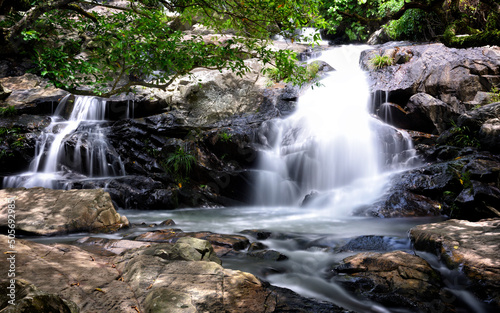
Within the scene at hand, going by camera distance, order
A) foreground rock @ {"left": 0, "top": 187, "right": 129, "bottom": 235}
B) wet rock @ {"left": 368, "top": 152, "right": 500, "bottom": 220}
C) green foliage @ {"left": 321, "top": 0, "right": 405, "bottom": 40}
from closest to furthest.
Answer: foreground rock @ {"left": 0, "top": 187, "right": 129, "bottom": 235} → wet rock @ {"left": 368, "top": 152, "right": 500, "bottom": 220} → green foliage @ {"left": 321, "top": 0, "right": 405, "bottom": 40}

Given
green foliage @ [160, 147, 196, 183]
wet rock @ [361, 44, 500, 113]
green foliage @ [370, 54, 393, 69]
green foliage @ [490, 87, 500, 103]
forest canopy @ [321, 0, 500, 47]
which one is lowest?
green foliage @ [160, 147, 196, 183]

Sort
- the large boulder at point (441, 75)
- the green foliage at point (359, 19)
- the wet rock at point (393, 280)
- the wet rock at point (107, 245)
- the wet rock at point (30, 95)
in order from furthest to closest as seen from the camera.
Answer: the green foliage at point (359, 19)
the wet rock at point (30, 95)
the large boulder at point (441, 75)
the wet rock at point (107, 245)
the wet rock at point (393, 280)

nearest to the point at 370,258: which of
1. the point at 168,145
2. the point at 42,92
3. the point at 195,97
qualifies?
the point at 168,145

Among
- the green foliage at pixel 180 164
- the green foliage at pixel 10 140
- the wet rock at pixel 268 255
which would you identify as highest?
the green foliage at pixel 10 140

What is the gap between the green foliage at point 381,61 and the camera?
420 inches

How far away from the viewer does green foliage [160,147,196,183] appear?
8.80m

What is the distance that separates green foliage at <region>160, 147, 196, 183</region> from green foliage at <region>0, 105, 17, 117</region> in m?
6.00

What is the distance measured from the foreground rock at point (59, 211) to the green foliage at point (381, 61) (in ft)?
33.3

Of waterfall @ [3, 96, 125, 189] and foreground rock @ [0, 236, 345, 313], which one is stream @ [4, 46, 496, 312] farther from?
foreground rock @ [0, 236, 345, 313]

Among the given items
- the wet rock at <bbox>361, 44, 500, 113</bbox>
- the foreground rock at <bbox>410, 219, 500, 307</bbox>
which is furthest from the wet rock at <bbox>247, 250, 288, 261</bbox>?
the wet rock at <bbox>361, 44, 500, 113</bbox>

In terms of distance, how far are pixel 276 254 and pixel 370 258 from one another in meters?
1.20

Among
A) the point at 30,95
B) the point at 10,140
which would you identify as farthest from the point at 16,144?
the point at 30,95

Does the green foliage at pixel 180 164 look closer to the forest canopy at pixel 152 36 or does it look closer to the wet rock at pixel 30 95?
the forest canopy at pixel 152 36

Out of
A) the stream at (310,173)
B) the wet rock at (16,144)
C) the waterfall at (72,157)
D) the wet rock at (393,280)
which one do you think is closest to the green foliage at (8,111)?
the wet rock at (16,144)
